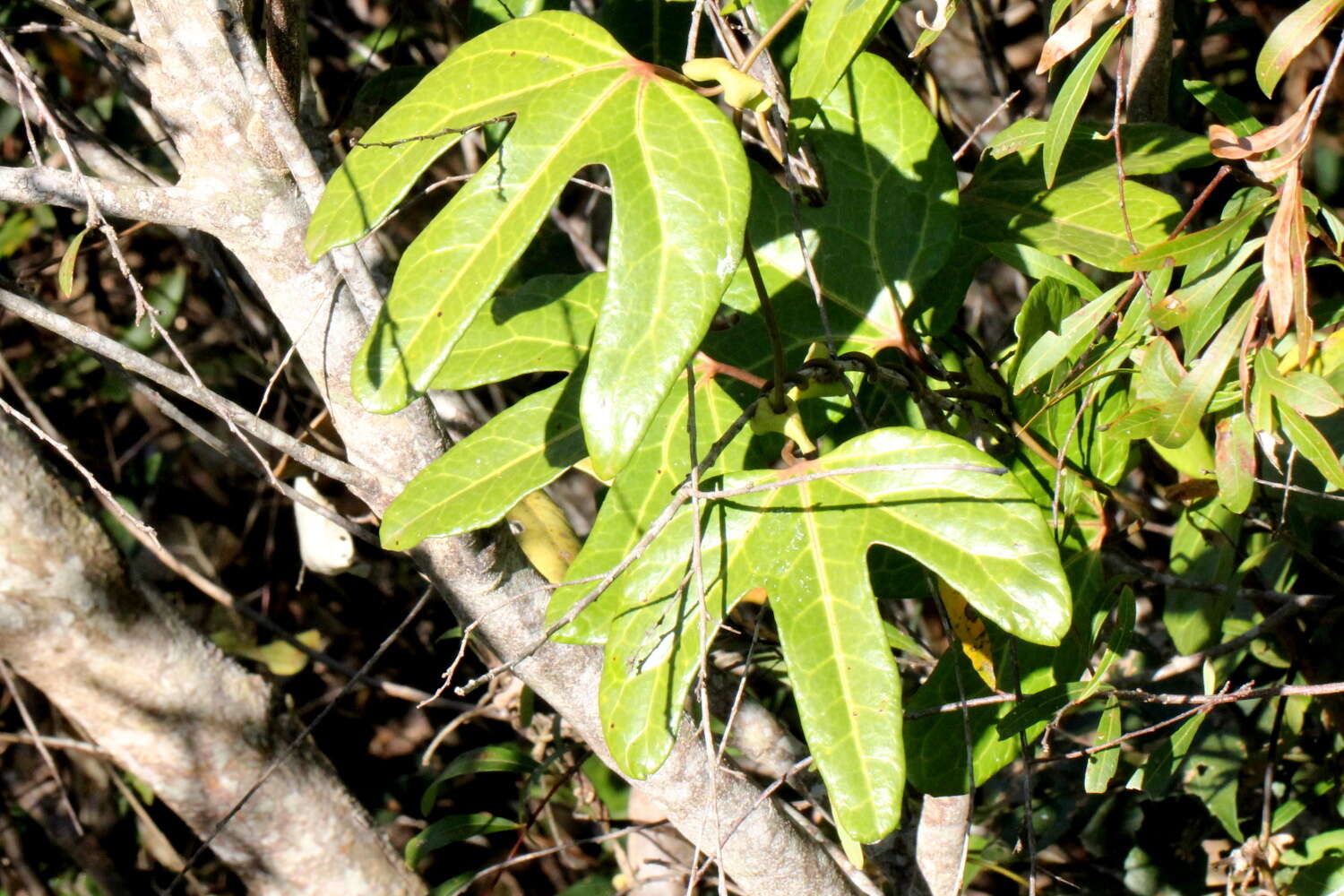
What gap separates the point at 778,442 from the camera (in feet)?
2.88

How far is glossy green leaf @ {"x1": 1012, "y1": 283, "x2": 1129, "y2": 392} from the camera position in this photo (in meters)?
0.88

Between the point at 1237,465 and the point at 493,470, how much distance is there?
1.86ft

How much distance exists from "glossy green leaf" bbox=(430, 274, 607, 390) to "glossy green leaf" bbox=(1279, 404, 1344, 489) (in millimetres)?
508

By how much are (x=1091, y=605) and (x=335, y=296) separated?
2.27 ft

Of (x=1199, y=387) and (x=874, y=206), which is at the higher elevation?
(x=874, y=206)

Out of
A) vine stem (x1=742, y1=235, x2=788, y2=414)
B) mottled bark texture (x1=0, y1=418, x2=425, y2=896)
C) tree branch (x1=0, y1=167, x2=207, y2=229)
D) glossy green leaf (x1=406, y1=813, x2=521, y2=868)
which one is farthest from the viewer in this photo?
glossy green leaf (x1=406, y1=813, x2=521, y2=868)

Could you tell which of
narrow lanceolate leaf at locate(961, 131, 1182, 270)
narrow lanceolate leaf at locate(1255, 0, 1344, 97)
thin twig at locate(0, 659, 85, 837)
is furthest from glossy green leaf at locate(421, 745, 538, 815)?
narrow lanceolate leaf at locate(1255, 0, 1344, 97)

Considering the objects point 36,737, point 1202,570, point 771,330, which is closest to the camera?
point 771,330

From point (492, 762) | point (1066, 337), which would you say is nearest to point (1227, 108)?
point (1066, 337)

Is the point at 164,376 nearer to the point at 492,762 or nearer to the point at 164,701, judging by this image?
the point at 164,701

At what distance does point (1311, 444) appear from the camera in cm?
77

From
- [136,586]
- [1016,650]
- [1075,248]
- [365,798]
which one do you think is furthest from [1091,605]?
[365,798]

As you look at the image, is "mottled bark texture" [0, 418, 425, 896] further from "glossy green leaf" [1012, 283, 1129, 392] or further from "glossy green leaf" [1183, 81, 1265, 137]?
"glossy green leaf" [1183, 81, 1265, 137]

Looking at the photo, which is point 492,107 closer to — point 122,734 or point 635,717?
point 635,717
